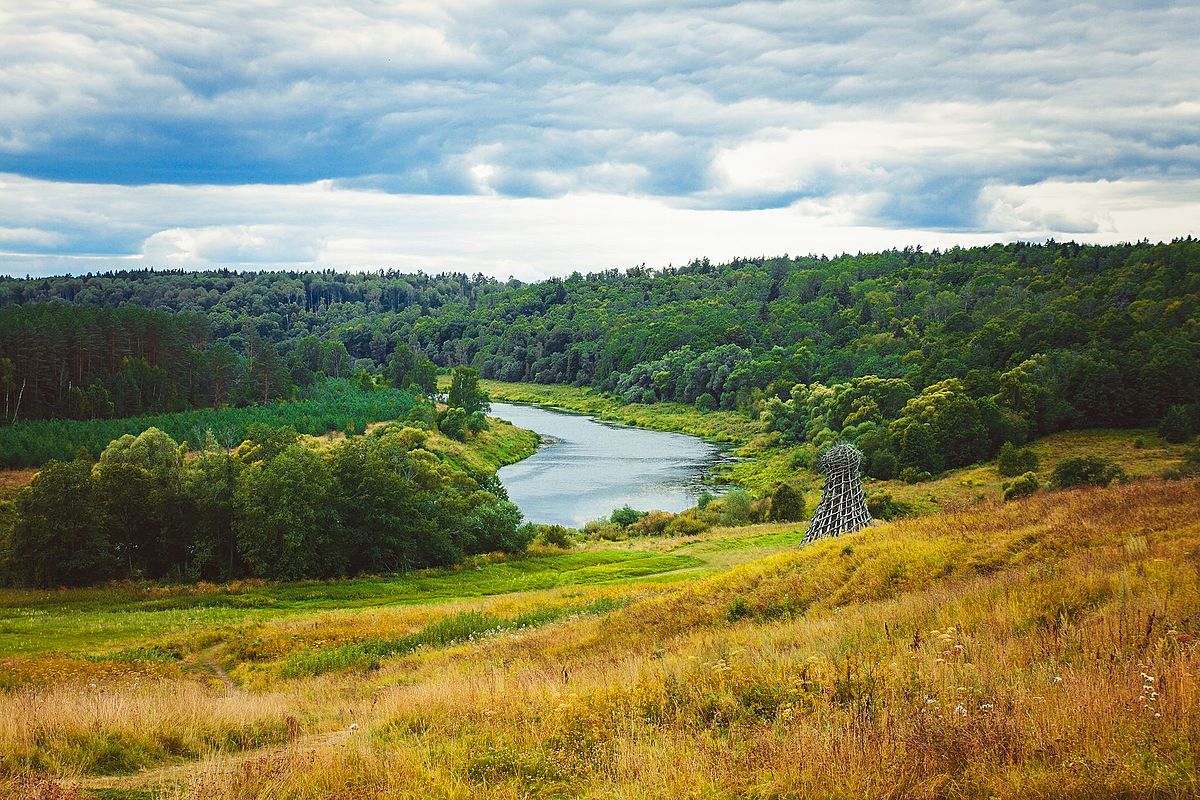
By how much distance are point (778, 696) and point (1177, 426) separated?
289 ft

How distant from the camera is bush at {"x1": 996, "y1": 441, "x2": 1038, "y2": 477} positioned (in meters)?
74.8

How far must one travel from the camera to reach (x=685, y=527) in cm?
6531

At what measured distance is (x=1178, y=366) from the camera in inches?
3369

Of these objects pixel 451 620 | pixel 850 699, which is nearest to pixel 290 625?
pixel 451 620

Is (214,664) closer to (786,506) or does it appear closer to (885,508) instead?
(885,508)

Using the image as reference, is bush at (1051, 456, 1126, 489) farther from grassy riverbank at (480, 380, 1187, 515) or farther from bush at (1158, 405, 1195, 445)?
bush at (1158, 405, 1195, 445)

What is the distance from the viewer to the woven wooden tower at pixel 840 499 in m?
44.0

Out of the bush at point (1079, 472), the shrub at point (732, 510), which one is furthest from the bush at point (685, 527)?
the bush at point (1079, 472)

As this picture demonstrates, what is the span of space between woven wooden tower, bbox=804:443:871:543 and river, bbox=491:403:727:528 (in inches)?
1207

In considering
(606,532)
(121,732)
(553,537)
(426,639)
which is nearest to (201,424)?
(553,537)

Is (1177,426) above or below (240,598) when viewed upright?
above

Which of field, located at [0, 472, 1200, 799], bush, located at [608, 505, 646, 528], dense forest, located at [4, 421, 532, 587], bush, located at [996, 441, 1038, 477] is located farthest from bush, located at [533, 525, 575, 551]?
bush, located at [996, 441, 1038, 477]

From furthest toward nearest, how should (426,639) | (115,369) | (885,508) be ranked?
(115,369) → (885,508) → (426,639)

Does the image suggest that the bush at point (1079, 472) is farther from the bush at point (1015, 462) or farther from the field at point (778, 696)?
the field at point (778, 696)
